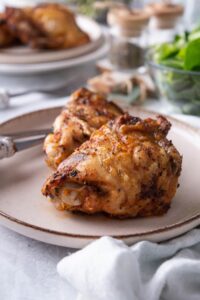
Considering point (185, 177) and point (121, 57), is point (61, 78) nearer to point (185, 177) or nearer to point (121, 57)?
point (121, 57)

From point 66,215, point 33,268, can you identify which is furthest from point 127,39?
point 33,268

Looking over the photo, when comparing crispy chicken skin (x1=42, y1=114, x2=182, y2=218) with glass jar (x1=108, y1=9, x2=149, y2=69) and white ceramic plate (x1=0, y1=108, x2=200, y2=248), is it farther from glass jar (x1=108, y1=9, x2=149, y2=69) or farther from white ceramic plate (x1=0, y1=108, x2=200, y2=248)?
A: glass jar (x1=108, y1=9, x2=149, y2=69)

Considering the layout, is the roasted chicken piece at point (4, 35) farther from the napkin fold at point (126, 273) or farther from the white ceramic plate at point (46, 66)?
the napkin fold at point (126, 273)

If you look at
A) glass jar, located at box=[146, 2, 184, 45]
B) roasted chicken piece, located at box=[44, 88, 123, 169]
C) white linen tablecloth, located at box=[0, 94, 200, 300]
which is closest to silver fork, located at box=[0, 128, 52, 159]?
roasted chicken piece, located at box=[44, 88, 123, 169]

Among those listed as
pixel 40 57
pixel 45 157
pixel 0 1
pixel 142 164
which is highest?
pixel 142 164

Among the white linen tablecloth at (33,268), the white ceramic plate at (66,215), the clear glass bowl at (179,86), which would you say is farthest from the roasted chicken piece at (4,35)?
the white linen tablecloth at (33,268)

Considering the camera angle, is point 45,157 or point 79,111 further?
point 79,111

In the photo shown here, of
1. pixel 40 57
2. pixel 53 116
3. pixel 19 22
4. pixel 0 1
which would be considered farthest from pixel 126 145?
pixel 0 1
